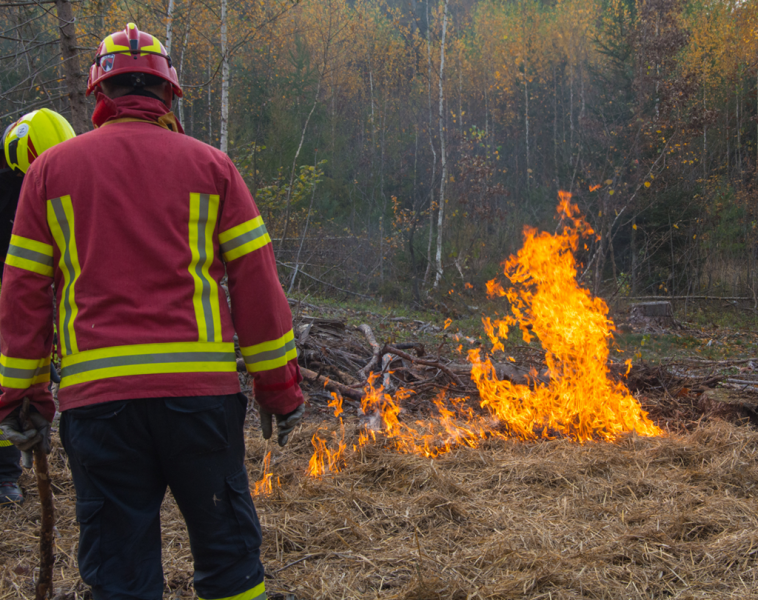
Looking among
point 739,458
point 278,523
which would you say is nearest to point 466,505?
point 278,523

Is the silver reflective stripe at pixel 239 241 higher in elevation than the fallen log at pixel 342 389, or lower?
higher

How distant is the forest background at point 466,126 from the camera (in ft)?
44.2

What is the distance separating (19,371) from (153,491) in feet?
1.95

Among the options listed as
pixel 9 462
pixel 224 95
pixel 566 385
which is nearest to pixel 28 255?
pixel 9 462

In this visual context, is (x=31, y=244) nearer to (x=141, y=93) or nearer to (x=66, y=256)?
(x=66, y=256)

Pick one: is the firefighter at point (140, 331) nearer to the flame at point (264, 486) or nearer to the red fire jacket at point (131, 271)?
the red fire jacket at point (131, 271)

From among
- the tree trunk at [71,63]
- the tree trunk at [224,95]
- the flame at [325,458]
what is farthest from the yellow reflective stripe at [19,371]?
the tree trunk at [224,95]

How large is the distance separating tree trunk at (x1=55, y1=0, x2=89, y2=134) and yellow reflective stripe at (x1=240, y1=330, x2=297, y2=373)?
3.99 meters

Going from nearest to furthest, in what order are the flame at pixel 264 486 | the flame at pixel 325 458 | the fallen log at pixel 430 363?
1. the flame at pixel 264 486
2. the flame at pixel 325 458
3. the fallen log at pixel 430 363

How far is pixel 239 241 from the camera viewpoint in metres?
1.91

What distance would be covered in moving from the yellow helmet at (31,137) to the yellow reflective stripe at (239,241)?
1.69 metres

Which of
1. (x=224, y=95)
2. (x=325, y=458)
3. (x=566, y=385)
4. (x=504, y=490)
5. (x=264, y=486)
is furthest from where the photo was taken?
(x=224, y=95)

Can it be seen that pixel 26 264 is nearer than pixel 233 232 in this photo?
Yes

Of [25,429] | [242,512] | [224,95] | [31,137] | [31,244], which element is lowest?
[242,512]
